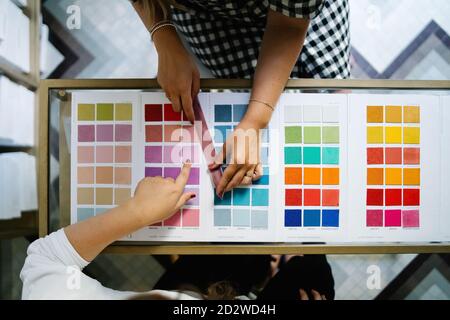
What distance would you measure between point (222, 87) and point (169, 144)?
18 cm

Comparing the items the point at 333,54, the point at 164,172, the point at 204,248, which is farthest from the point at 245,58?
the point at 204,248

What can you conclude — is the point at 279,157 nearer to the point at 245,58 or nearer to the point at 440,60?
the point at 245,58

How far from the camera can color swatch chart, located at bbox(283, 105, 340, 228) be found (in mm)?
755

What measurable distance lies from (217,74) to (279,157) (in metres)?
0.33

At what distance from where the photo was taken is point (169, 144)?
76cm

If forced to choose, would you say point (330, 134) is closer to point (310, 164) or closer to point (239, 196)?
point (310, 164)

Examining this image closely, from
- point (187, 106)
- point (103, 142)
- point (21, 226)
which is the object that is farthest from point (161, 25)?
point (21, 226)

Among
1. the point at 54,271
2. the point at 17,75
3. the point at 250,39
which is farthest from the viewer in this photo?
the point at 17,75

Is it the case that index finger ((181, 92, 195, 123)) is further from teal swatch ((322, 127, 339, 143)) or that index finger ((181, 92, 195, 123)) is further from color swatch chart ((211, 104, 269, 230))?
teal swatch ((322, 127, 339, 143))

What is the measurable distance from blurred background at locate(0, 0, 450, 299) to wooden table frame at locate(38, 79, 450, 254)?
359mm

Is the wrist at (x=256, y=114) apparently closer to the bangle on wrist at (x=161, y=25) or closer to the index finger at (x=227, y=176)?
the index finger at (x=227, y=176)

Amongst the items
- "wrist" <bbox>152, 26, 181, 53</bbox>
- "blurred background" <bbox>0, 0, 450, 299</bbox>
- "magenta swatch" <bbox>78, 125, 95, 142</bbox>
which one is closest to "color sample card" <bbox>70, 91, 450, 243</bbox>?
Answer: "magenta swatch" <bbox>78, 125, 95, 142</bbox>

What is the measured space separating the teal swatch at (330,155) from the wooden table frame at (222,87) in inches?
5.4

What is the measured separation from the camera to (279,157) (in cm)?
76
